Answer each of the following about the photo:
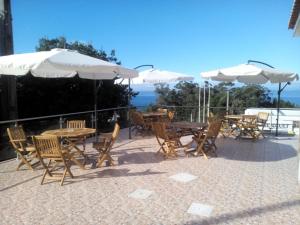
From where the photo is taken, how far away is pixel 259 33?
1450cm

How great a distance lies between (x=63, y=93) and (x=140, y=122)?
13.1 ft

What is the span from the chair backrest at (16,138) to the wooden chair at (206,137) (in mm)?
3813

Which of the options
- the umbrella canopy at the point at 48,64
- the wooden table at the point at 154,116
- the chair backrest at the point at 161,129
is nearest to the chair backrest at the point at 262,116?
the wooden table at the point at 154,116

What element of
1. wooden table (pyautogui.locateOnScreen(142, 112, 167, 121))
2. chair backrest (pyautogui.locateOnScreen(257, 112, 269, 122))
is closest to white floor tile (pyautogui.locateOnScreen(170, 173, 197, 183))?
wooden table (pyautogui.locateOnScreen(142, 112, 167, 121))

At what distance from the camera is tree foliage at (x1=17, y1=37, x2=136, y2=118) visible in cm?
1098

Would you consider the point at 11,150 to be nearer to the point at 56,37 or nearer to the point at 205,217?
the point at 205,217

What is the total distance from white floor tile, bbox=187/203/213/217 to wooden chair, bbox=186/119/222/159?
271 centimetres

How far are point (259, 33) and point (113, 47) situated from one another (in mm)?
7653

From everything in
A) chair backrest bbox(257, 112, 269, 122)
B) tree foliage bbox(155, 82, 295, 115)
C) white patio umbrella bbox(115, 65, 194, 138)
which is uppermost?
white patio umbrella bbox(115, 65, 194, 138)

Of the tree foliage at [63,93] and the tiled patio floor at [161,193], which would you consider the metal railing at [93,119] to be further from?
the tiled patio floor at [161,193]

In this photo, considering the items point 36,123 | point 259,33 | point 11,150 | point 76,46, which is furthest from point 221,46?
point 11,150

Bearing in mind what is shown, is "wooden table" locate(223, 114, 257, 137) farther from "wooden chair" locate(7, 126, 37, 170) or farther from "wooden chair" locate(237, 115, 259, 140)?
"wooden chair" locate(7, 126, 37, 170)

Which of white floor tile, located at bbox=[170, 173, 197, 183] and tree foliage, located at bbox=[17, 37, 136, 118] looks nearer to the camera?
white floor tile, located at bbox=[170, 173, 197, 183]

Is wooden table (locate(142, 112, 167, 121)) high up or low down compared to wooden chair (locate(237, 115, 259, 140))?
up
